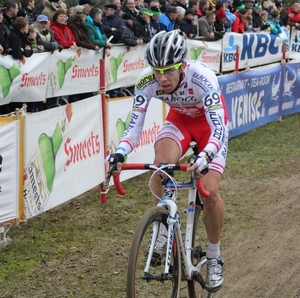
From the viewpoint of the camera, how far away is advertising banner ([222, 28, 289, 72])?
1531 centimetres

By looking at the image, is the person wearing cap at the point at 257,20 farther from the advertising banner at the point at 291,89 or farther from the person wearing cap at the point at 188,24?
the person wearing cap at the point at 188,24

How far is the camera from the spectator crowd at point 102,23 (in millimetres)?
9594

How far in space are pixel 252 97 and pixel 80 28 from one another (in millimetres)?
4735

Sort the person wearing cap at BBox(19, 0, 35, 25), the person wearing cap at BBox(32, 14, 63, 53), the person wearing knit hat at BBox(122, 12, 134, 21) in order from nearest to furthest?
the person wearing cap at BBox(32, 14, 63, 53) → the person wearing cap at BBox(19, 0, 35, 25) → the person wearing knit hat at BBox(122, 12, 134, 21)

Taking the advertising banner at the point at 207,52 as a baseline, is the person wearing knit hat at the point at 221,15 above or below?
above

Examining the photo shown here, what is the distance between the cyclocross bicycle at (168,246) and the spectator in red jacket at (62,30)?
6028 mm

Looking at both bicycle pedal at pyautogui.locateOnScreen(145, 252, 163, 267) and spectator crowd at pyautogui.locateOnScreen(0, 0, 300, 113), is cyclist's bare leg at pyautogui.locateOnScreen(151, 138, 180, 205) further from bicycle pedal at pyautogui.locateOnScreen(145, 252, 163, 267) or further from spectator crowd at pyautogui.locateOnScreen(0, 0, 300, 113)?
spectator crowd at pyautogui.locateOnScreen(0, 0, 300, 113)

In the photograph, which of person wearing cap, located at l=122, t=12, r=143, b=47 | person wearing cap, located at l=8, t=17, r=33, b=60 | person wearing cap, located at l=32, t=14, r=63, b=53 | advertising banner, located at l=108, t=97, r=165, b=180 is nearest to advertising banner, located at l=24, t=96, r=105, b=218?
advertising banner, located at l=108, t=97, r=165, b=180

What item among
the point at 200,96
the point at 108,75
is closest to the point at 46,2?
the point at 108,75

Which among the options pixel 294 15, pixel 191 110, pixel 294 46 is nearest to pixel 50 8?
pixel 191 110

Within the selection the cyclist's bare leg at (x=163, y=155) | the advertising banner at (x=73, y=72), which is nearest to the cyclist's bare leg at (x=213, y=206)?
the cyclist's bare leg at (x=163, y=155)

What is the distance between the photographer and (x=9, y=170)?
22.0 ft

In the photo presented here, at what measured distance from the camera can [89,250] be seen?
6.80m

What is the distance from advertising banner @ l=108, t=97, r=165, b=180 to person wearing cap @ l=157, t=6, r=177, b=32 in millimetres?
3785
